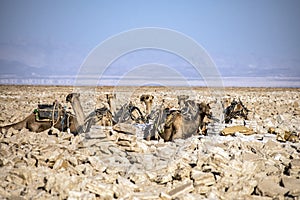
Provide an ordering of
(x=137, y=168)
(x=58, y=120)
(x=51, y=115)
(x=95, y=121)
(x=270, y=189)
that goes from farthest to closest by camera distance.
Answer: (x=95, y=121), (x=58, y=120), (x=51, y=115), (x=137, y=168), (x=270, y=189)

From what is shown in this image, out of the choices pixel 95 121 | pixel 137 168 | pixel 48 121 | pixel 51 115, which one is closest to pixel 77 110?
pixel 95 121

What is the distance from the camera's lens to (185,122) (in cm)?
1113

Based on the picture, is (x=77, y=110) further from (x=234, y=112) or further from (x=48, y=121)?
(x=234, y=112)

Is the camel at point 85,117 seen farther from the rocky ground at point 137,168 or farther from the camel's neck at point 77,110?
the rocky ground at point 137,168

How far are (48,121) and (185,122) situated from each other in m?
4.33

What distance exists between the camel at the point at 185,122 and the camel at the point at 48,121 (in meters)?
2.91

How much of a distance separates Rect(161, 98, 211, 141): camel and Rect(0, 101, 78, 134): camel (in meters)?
2.91

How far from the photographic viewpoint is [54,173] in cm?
689

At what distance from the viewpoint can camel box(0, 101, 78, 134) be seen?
10.8 meters

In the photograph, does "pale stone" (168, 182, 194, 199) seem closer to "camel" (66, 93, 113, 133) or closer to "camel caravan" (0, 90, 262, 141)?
"camel caravan" (0, 90, 262, 141)

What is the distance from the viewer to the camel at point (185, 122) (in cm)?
1066

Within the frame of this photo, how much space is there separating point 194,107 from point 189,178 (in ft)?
18.6

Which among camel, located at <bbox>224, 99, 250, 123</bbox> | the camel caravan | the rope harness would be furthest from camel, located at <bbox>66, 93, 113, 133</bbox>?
camel, located at <bbox>224, 99, 250, 123</bbox>

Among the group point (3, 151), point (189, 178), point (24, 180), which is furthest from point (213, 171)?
point (3, 151)
